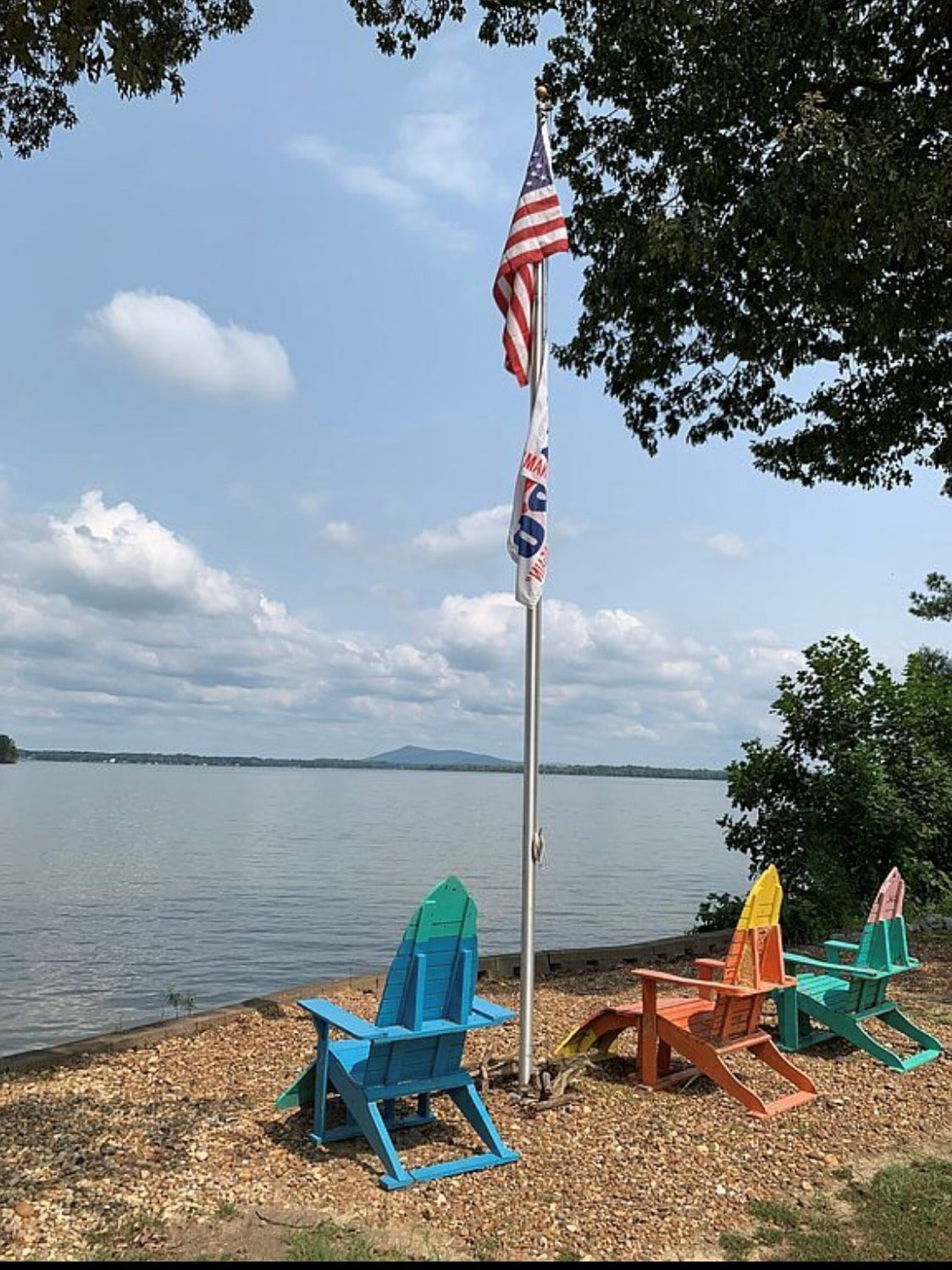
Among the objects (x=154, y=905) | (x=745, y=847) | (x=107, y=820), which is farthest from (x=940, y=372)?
(x=107, y=820)

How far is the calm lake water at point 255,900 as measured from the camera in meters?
14.0

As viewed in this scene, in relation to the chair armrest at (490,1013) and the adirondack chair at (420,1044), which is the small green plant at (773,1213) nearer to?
the adirondack chair at (420,1044)

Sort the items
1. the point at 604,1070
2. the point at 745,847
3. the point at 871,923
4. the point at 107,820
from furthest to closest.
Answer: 1. the point at 107,820
2. the point at 745,847
3. the point at 871,923
4. the point at 604,1070

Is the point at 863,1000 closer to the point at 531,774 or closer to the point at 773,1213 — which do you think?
the point at 773,1213

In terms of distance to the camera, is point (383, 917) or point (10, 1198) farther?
point (383, 917)

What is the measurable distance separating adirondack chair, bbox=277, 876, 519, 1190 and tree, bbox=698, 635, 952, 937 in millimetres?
8270

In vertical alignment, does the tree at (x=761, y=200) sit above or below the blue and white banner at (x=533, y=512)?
above

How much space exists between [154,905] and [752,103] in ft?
61.9

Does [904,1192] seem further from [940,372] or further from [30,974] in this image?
[30,974]

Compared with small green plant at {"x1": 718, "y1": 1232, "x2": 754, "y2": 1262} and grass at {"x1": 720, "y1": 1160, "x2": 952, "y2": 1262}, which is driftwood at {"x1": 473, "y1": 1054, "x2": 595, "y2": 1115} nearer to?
grass at {"x1": 720, "y1": 1160, "x2": 952, "y2": 1262}

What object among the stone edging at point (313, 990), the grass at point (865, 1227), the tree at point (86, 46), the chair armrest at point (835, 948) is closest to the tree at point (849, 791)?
the stone edging at point (313, 990)

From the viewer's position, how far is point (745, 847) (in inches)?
554

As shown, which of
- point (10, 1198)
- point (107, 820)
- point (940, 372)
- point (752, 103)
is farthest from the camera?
point (107, 820)

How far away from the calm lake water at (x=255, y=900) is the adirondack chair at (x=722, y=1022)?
23.0 ft
